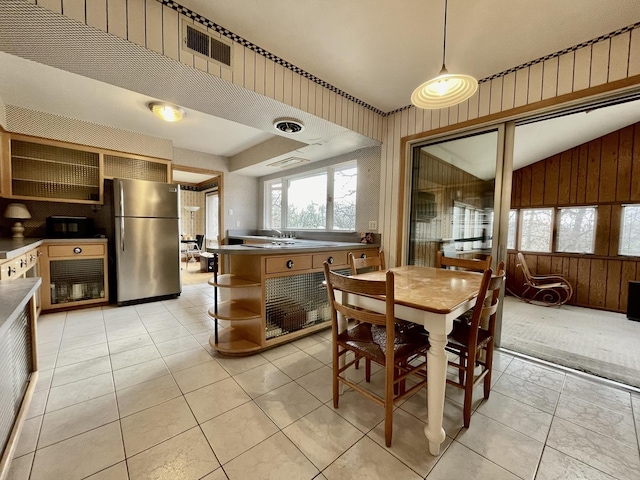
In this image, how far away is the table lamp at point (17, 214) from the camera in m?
2.93

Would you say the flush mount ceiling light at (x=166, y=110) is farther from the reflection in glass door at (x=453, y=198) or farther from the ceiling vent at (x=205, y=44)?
the reflection in glass door at (x=453, y=198)

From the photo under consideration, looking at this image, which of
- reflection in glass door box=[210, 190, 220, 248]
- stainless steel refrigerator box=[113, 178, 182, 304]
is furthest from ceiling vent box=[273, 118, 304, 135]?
reflection in glass door box=[210, 190, 220, 248]

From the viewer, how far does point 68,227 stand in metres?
3.32

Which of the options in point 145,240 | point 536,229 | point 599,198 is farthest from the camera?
point 536,229

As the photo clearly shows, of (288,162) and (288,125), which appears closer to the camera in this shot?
(288,125)

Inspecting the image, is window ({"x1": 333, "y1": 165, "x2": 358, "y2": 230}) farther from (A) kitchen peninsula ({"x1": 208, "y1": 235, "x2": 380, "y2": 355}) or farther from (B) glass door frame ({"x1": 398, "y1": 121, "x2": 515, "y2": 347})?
(B) glass door frame ({"x1": 398, "y1": 121, "x2": 515, "y2": 347})

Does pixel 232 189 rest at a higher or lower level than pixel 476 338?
higher

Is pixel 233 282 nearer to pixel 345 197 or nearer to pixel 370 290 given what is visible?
pixel 370 290

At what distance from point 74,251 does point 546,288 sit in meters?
6.86

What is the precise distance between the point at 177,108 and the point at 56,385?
2.74m

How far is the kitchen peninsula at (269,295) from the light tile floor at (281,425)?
0.20 m

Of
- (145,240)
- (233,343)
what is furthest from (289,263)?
(145,240)

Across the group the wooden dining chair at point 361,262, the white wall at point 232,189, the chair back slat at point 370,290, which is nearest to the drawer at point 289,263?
the wooden dining chair at point 361,262

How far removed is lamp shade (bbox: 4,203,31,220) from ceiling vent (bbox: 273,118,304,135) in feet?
10.6
